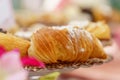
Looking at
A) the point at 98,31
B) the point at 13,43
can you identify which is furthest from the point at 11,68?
the point at 98,31

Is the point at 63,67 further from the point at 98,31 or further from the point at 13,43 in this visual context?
the point at 98,31

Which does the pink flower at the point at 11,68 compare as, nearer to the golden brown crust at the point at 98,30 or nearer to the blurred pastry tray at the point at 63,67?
the blurred pastry tray at the point at 63,67

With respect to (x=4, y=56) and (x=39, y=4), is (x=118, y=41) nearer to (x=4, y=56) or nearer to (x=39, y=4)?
(x=4, y=56)

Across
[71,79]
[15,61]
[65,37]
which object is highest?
[71,79]

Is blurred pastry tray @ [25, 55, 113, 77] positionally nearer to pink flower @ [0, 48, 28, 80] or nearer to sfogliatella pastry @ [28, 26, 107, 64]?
sfogliatella pastry @ [28, 26, 107, 64]

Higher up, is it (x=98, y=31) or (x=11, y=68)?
(x=98, y=31)

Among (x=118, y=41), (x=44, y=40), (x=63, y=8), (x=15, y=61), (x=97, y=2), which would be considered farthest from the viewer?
(x=97, y=2)

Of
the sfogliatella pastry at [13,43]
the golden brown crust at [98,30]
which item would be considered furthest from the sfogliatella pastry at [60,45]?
the golden brown crust at [98,30]

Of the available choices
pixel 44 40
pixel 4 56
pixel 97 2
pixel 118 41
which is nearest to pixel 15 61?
pixel 4 56
